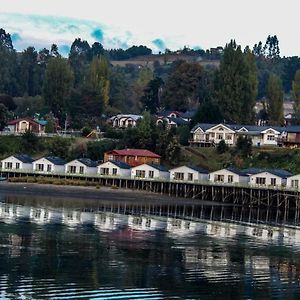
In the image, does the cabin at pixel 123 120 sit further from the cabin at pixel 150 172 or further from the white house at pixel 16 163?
the cabin at pixel 150 172

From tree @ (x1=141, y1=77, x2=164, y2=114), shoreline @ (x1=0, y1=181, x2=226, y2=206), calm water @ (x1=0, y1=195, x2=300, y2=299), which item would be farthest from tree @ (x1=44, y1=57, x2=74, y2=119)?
calm water @ (x1=0, y1=195, x2=300, y2=299)

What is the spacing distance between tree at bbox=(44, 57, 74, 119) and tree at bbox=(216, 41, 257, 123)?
79.8 feet

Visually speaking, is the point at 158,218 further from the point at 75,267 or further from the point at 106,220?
the point at 75,267

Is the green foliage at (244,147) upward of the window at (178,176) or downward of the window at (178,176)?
upward

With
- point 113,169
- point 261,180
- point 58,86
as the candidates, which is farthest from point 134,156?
point 58,86

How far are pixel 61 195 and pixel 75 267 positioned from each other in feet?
146

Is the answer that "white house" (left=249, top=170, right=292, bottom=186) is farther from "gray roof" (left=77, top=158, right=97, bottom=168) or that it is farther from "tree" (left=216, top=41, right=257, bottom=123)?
"tree" (left=216, top=41, right=257, bottom=123)

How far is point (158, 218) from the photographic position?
66.8 metres

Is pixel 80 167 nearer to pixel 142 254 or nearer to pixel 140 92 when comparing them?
pixel 142 254

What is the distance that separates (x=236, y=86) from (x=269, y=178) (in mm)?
28814

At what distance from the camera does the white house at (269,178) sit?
8719 centimetres

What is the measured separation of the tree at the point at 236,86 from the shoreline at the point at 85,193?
29.7 meters

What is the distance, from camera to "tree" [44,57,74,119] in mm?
127062

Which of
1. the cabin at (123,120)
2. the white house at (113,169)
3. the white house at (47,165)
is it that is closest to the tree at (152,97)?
the cabin at (123,120)
